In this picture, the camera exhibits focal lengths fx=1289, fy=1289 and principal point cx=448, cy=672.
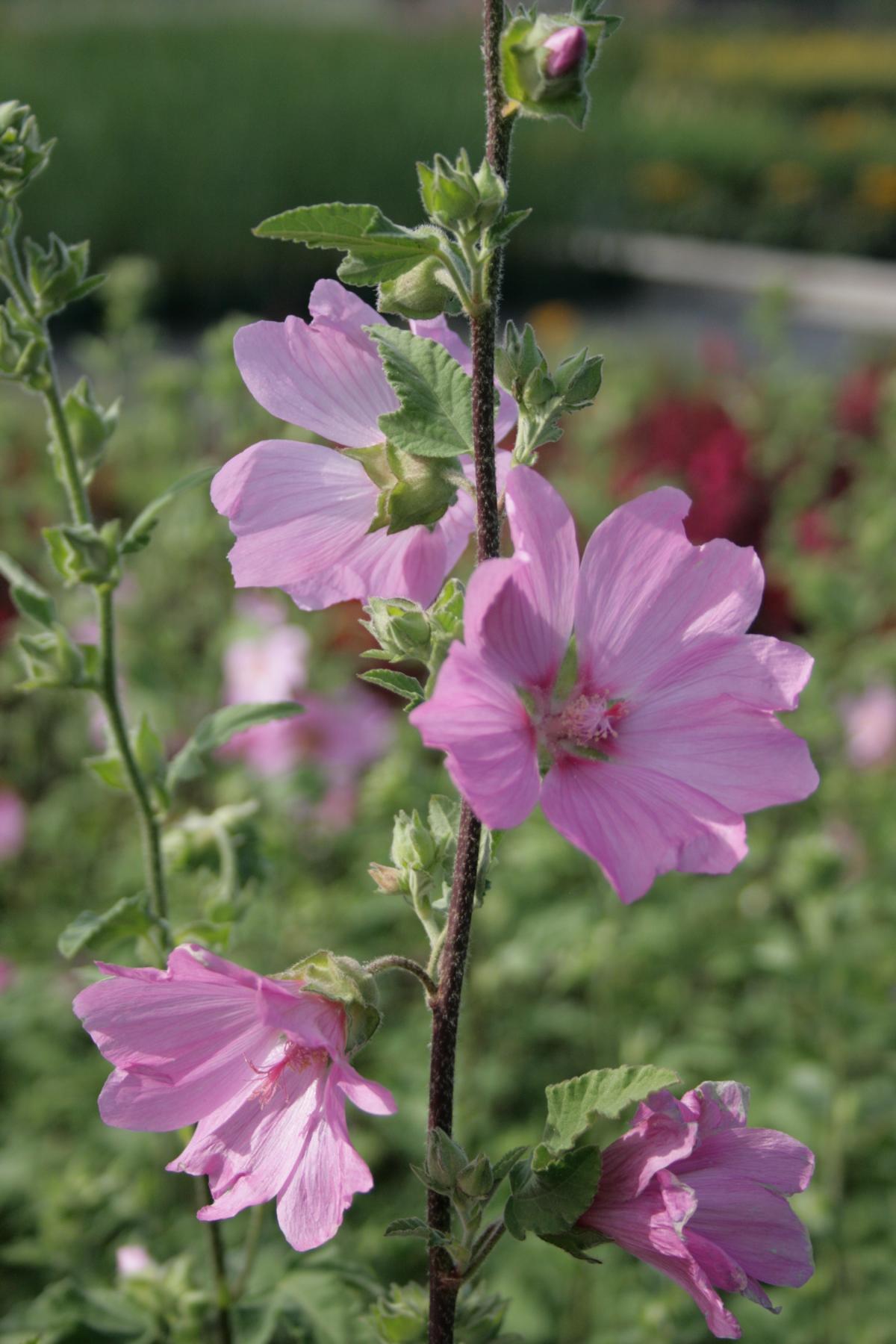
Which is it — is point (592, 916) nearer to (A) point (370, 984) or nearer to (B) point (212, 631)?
(B) point (212, 631)

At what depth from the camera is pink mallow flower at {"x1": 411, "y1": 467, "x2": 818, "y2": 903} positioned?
0.71 meters

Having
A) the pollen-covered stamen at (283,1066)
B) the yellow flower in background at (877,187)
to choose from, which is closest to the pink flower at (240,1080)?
the pollen-covered stamen at (283,1066)

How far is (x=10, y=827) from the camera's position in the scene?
111 inches

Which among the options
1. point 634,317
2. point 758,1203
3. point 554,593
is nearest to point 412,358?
point 554,593

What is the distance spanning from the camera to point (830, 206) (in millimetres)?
13938

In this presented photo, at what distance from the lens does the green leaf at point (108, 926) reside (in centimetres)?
107

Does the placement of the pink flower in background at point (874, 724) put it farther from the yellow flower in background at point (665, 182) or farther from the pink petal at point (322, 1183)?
the yellow flower in background at point (665, 182)

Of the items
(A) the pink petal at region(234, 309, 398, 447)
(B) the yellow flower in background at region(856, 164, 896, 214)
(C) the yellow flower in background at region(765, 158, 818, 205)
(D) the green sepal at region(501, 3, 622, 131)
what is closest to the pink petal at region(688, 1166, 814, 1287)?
(A) the pink petal at region(234, 309, 398, 447)

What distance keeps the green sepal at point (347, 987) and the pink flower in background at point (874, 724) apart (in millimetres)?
2339

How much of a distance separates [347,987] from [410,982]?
1898 millimetres

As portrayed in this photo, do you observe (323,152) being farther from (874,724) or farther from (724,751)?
(724,751)

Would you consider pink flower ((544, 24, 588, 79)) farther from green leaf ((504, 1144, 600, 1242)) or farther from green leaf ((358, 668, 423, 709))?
green leaf ((504, 1144, 600, 1242))

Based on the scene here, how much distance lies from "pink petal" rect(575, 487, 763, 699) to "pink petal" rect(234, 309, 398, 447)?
0.67ft

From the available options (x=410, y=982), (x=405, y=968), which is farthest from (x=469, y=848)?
(x=410, y=982)
